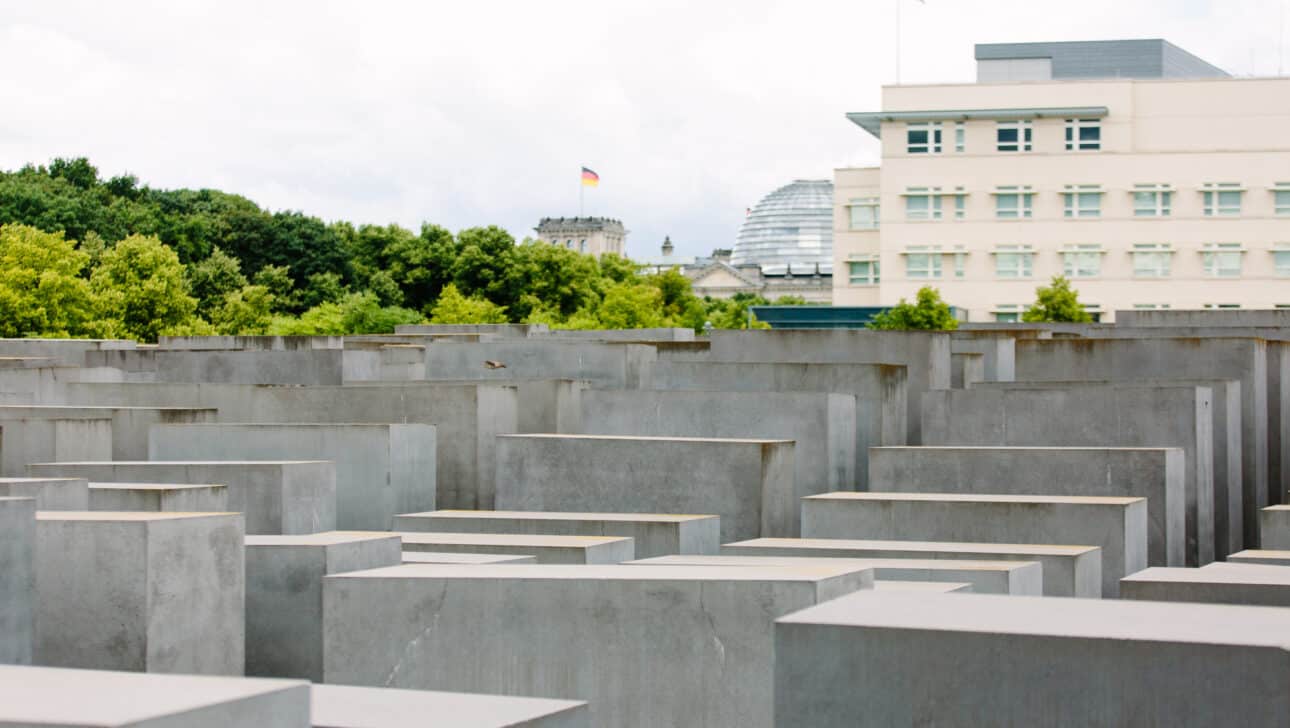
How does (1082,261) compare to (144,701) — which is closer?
(144,701)

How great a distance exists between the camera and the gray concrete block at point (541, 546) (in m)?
10.5

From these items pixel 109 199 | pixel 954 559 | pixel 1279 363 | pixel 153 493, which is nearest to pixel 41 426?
pixel 153 493

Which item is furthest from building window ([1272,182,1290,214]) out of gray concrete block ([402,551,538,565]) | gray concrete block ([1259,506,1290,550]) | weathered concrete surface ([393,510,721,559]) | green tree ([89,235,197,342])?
gray concrete block ([402,551,538,565])

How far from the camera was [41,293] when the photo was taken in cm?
4466

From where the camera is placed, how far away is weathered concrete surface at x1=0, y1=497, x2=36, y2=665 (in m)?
8.24

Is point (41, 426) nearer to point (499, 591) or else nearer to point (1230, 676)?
point (499, 591)

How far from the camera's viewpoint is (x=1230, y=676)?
478 cm

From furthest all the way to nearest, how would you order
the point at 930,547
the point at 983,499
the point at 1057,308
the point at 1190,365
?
the point at 1057,308
the point at 1190,365
the point at 983,499
the point at 930,547

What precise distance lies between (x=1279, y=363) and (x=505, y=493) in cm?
985

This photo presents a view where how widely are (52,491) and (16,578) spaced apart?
93.7 inches

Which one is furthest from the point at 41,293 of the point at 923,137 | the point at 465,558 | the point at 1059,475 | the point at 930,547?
the point at 930,547

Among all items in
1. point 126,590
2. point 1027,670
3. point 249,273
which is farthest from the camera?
point 249,273

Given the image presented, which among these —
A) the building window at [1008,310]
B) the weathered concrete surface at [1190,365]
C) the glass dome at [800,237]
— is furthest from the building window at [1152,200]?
the glass dome at [800,237]

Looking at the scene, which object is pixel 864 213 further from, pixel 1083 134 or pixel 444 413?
pixel 444 413
